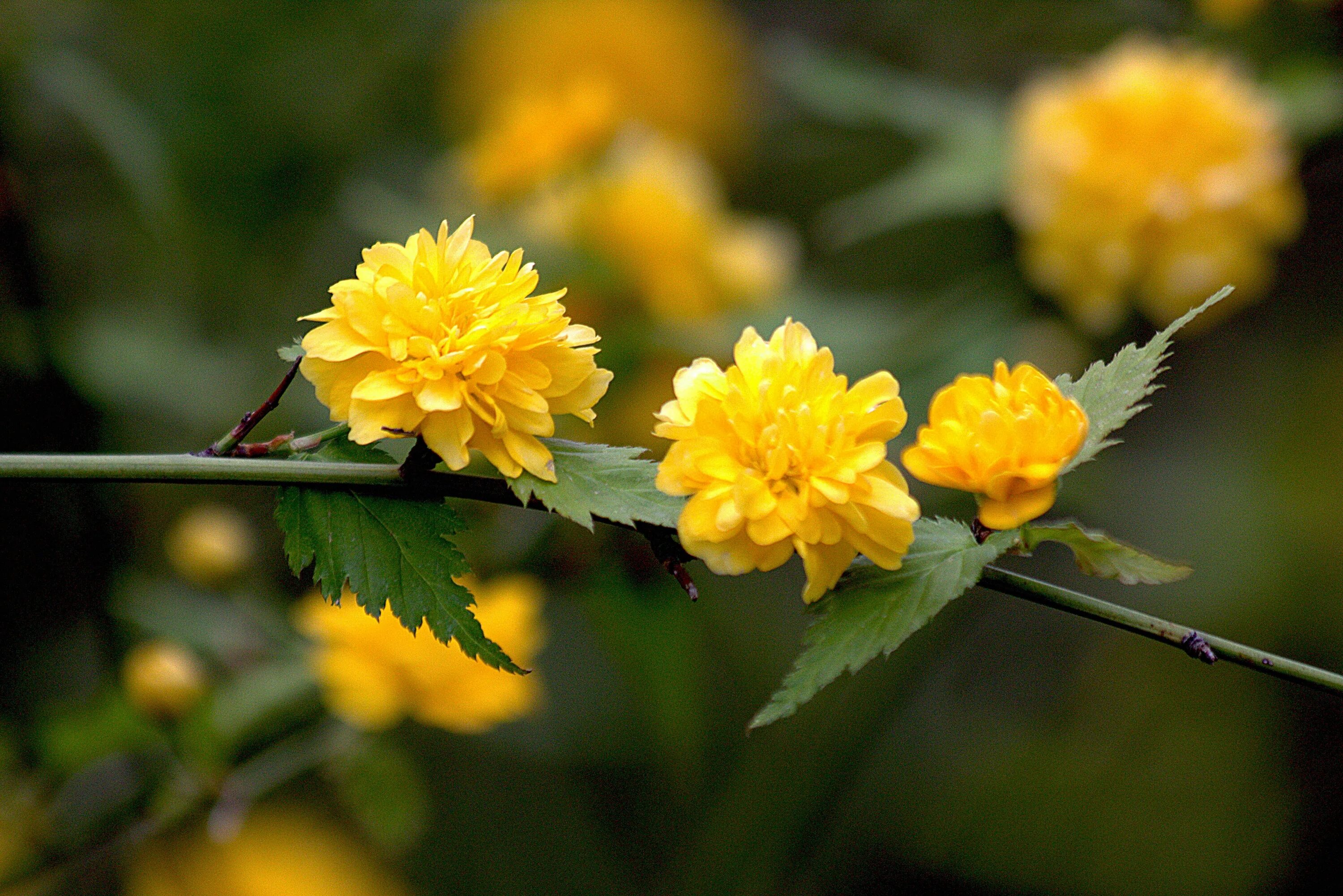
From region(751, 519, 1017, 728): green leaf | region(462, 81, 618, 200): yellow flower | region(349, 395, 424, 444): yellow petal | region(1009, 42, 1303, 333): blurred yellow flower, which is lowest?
region(349, 395, 424, 444): yellow petal

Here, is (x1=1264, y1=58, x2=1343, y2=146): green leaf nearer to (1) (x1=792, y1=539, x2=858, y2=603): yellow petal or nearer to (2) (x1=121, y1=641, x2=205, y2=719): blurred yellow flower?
(1) (x1=792, y1=539, x2=858, y2=603): yellow petal

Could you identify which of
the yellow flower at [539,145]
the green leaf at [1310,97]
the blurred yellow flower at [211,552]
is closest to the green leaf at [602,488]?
the blurred yellow flower at [211,552]

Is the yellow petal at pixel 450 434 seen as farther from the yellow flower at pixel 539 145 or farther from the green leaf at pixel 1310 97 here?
the green leaf at pixel 1310 97

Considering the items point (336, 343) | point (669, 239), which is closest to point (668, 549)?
point (336, 343)

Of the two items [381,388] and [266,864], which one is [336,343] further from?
[266,864]

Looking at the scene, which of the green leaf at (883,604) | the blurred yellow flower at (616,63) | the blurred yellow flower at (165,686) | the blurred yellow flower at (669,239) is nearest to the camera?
the green leaf at (883,604)

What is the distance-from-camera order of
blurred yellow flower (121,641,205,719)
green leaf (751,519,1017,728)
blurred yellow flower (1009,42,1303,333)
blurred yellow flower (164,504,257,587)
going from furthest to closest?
blurred yellow flower (1009,42,1303,333), blurred yellow flower (164,504,257,587), blurred yellow flower (121,641,205,719), green leaf (751,519,1017,728)

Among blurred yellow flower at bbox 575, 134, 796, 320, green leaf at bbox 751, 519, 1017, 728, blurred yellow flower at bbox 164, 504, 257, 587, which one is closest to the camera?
green leaf at bbox 751, 519, 1017, 728

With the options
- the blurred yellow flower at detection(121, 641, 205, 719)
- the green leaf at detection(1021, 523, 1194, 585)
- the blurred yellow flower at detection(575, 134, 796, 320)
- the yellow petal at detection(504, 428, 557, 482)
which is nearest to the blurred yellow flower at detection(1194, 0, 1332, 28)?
the blurred yellow flower at detection(575, 134, 796, 320)

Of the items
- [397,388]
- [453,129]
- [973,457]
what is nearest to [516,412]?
[397,388]
